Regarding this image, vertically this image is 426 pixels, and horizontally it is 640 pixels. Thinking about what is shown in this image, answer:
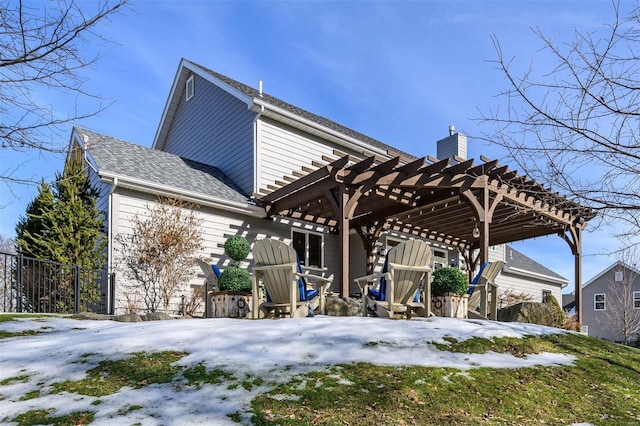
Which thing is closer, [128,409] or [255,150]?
[128,409]

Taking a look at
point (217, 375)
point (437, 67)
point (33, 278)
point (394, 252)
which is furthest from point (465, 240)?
point (217, 375)

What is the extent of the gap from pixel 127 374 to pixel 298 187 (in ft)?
21.7

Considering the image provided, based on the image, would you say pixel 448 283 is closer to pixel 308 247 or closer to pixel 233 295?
pixel 233 295

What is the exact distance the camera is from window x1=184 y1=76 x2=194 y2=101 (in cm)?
1591

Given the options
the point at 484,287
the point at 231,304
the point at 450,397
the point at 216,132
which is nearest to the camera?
the point at 450,397

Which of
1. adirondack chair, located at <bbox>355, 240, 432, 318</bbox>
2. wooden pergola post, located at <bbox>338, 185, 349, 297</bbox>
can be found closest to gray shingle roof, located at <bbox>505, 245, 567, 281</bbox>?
wooden pergola post, located at <bbox>338, 185, 349, 297</bbox>

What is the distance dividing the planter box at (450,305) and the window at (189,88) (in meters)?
10.9

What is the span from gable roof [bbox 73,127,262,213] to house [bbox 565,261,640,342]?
19.3 metres

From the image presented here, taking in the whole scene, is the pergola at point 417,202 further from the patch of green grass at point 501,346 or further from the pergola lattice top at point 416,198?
the patch of green grass at point 501,346

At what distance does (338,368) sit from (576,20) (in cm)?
378

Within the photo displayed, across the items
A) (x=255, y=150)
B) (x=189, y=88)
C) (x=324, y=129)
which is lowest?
(x=255, y=150)

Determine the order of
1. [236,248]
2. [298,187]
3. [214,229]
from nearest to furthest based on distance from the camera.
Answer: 1. [236,248]
2. [298,187]
3. [214,229]

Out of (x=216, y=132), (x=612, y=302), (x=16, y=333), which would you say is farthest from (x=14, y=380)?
(x=612, y=302)

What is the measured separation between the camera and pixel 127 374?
166 inches
